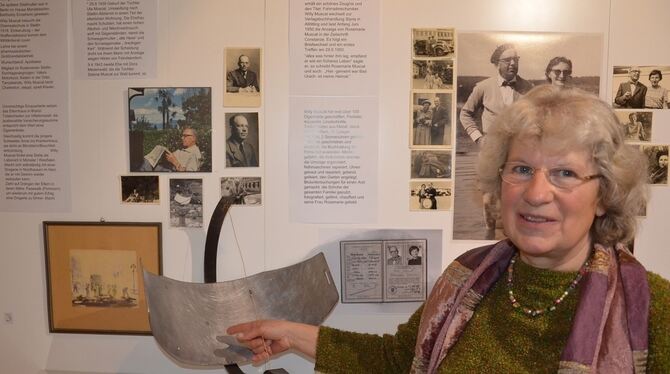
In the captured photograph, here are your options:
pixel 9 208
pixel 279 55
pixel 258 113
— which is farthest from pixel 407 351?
pixel 9 208

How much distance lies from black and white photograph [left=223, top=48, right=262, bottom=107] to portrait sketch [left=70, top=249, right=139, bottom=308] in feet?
2.06

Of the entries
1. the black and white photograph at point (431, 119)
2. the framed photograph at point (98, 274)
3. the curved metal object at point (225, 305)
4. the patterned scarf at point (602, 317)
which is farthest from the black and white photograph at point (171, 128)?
the patterned scarf at point (602, 317)

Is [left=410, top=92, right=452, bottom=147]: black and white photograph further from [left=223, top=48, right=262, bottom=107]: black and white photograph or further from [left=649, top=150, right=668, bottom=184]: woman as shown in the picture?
[left=649, top=150, right=668, bottom=184]: woman

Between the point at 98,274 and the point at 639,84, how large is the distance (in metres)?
1.82

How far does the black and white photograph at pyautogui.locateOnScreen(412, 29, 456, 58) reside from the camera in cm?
150

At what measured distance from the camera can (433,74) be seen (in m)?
1.51

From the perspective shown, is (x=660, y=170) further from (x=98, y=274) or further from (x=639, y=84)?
(x=98, y=274)

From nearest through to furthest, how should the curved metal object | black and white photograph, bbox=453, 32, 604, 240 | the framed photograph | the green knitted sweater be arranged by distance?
the green knitted sweater, the curved metal object, black and white photograph, bbox=453, 32, 604, 240, the framed photograph

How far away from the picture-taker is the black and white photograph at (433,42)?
4.92 feet

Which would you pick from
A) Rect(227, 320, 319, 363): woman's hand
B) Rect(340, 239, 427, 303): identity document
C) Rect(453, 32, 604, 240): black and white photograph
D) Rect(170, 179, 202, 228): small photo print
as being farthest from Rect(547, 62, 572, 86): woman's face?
Rect(170, 179, 202, 228): small photo print

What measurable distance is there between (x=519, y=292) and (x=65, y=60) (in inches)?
59.8

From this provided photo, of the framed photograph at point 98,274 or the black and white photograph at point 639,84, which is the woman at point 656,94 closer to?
the black and white photograph at point 639,84

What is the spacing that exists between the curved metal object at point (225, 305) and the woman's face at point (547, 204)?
2.23 ft

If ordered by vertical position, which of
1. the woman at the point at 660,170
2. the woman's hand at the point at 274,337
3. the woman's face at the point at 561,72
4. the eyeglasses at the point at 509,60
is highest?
the eyeglasses at the point at 509,60
